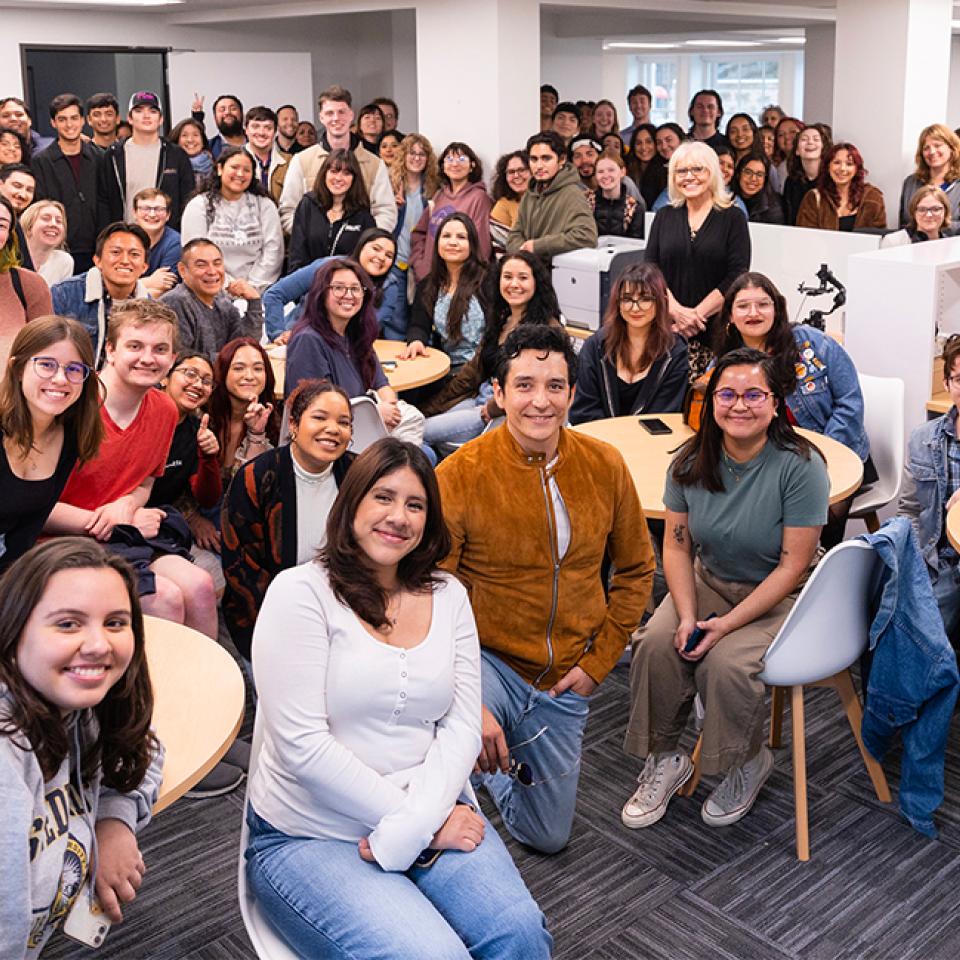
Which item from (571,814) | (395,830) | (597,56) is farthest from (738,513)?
(597,56)

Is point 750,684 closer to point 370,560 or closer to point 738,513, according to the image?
point 738,513

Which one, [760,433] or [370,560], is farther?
[760,433]

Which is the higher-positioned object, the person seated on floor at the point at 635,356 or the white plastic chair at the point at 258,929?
the person seated on floor at the point at 635,356

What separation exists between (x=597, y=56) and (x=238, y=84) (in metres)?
4.90

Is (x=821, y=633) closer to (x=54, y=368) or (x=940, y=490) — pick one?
(x=940, y=490)

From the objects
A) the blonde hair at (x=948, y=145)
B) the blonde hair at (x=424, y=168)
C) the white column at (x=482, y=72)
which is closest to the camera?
the blonde hair at (x=948, y=145)

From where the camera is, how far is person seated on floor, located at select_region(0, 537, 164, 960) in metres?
1.75

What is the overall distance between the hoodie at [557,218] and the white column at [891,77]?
2.65m

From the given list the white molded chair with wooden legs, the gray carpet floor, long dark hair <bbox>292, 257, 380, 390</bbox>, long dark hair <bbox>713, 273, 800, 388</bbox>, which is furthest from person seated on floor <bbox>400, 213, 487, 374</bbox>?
the white molded chair with wooden legs

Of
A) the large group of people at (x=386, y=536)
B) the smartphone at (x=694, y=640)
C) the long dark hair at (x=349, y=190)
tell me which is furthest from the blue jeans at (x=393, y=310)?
the smartphone at (x=694, y=640)

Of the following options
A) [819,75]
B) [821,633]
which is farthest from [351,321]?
[819,75]

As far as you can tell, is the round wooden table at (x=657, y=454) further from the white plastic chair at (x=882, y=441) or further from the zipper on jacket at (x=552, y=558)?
the zipper on jacket at (x=552, y=558)

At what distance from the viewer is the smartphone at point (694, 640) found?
10.6 ft

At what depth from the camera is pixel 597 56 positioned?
14.8 metres
